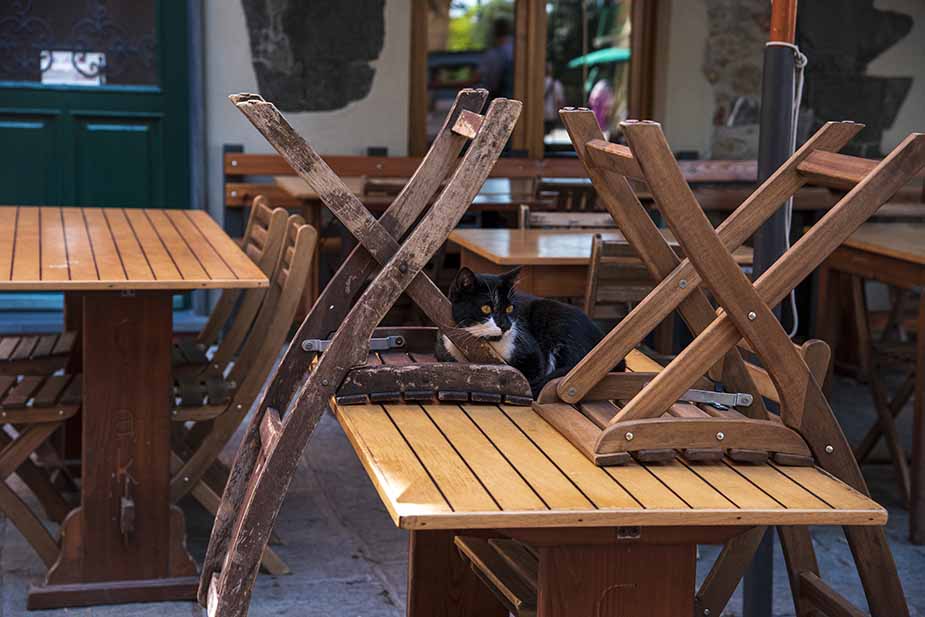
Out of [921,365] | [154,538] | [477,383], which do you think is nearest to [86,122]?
[154,538]

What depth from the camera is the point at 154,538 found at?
12.5ft

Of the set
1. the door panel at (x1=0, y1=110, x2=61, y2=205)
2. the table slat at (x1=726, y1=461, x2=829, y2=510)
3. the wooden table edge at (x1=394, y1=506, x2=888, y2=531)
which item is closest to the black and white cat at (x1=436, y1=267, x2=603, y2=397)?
the table slat at (x1=726, y1=461, x2=829, y2=510)

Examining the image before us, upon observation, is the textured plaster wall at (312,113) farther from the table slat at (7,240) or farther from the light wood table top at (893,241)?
Result: the light wood table top at (893,241)

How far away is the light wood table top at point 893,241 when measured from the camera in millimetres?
4598

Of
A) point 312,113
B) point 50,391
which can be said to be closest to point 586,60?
point 312,113

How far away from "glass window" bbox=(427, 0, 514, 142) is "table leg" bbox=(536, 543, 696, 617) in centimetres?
580

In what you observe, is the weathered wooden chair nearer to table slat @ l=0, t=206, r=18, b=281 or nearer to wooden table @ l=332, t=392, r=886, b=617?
table slat @ l=0, t=206, r=18, b=281

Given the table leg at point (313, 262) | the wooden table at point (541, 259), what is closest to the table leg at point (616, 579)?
the wooden table at point (541, 259)

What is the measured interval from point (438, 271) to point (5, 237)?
2454 millimetres

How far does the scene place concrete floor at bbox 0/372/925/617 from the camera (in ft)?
12.4

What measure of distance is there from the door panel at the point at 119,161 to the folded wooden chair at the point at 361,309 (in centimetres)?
488

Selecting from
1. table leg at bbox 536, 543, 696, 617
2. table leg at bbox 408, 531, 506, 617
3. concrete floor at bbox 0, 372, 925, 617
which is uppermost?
table leg at bbox 536, 543, 696, 617

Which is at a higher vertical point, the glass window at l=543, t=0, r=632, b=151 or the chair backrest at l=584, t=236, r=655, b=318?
the glass window at l=543, t=0, r=632, b=151

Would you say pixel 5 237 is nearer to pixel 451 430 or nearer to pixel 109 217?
pixel 109 217
